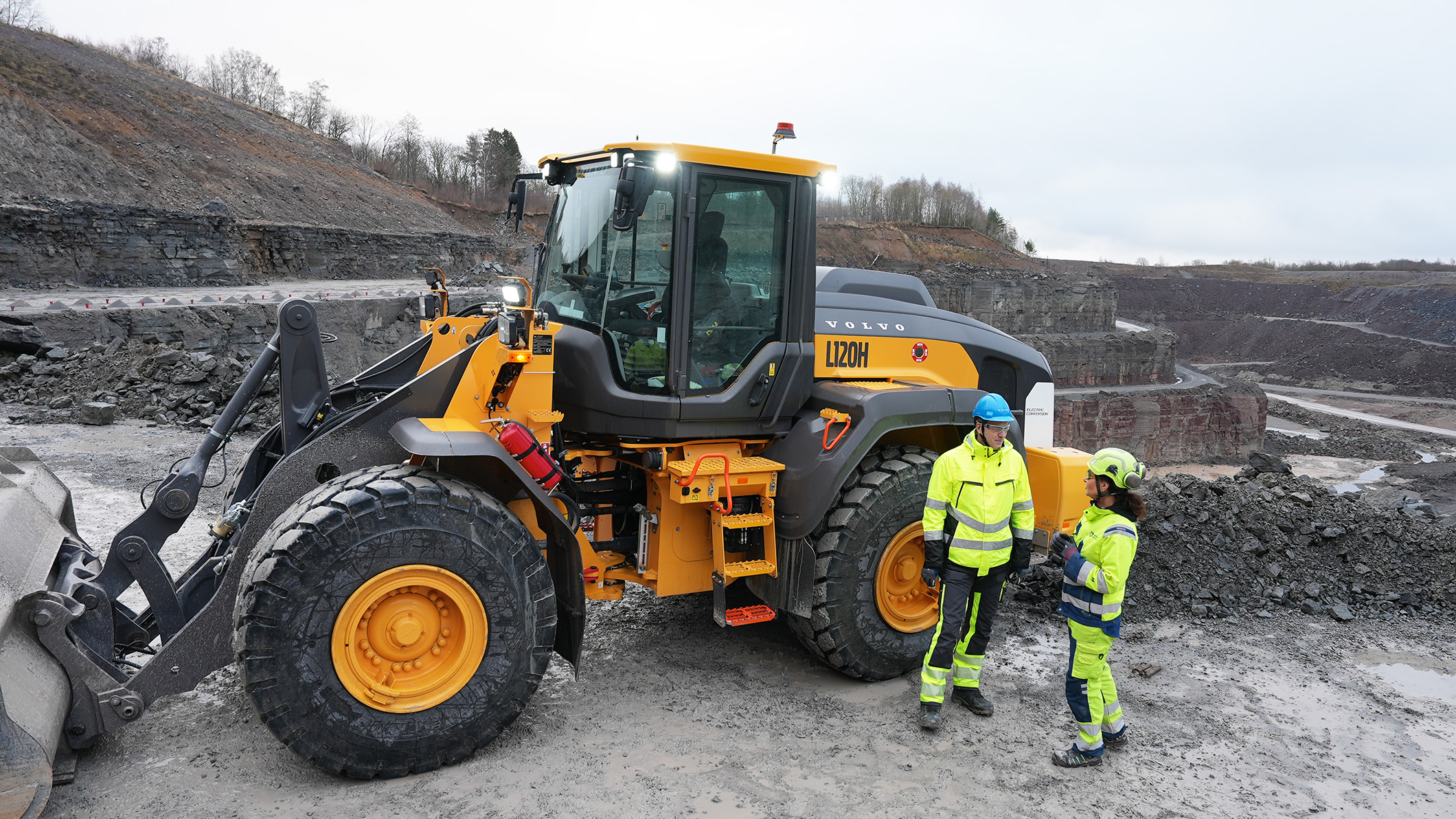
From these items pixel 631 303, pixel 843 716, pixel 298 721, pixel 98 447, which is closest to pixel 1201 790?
pixel 843 716

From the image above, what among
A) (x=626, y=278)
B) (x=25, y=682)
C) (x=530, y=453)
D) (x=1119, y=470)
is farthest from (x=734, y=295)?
(x=25, y=682)

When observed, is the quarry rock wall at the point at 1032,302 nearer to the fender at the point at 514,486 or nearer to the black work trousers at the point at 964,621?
the black work trousers at the point at 964,621

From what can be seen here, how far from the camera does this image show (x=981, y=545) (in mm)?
4336

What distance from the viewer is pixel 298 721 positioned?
3275mm

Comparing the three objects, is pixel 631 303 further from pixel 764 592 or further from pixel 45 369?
pixel 45 369

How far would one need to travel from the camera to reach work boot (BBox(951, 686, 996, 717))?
443 cm

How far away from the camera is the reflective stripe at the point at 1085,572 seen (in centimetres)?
398

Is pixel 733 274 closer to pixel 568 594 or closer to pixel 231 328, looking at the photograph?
pixel 568 594

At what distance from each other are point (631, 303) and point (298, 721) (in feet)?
7.40

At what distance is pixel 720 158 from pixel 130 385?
1025 cm

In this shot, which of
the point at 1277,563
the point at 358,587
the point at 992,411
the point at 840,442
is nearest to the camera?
the point at 358,587

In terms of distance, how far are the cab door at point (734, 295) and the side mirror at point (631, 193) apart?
1.18ft

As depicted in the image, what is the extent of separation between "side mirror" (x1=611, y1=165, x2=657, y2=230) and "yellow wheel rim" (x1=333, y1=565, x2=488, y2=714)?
5.40 feet

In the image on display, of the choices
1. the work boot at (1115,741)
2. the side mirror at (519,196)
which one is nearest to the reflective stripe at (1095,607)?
the work boot at (1115,741)
